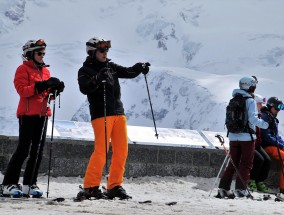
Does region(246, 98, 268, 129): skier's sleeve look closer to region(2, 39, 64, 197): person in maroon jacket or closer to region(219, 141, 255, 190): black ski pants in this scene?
region(219, 141, 255, 190): black ski pants

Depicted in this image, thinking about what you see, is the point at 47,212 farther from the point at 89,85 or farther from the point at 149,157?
the point at 149,157

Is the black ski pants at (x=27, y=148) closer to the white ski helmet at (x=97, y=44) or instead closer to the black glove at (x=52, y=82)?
the black glove at (x=52, y=82)

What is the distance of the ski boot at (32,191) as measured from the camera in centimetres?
649

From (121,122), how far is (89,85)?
500mm

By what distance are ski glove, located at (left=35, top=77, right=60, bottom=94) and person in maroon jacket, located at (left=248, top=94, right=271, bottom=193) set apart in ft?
10.6

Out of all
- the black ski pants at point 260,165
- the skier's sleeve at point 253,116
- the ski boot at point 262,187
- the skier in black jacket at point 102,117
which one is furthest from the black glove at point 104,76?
the ski boot at point 262,187

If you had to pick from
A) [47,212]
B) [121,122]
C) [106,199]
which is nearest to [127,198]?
[106,199]

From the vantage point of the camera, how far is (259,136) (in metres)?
8.94

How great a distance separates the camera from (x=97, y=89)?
6578 millimetres

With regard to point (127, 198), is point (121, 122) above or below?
above

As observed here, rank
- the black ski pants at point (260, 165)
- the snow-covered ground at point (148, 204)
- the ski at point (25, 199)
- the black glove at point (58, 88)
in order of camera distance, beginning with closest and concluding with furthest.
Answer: the snow-covered ground at point (148, 204), the ski at point (25, 199), the black glove at point (58, 88), the black ski pants at point (260, 165)

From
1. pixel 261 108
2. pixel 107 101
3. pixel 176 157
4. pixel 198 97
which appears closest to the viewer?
pixel 107 101

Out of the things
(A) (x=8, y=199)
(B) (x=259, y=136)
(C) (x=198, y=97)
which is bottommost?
(A) (x=8, y=199)

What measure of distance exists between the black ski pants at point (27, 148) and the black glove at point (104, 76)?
0.70 metres
